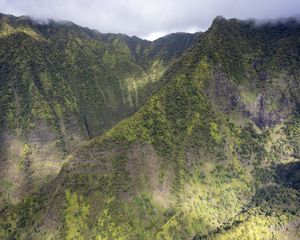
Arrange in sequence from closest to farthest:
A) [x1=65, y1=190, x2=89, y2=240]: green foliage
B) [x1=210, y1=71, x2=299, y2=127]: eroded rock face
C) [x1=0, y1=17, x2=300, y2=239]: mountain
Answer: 1. [x1=65, y1=190, x2=89, y2=240]: green foliage
2. [x1=0, y1=17, x2=300, y2=239]: mountain
3. [x1=210, y1=71, x2=299, y2=127]: eroded rock face

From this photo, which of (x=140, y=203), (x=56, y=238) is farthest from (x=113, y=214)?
(x=56, y=238)

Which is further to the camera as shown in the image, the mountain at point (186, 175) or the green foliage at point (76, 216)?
the mountain at point (186, 175)

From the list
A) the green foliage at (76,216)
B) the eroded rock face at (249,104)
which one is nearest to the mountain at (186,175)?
the green foliage at (76,216)

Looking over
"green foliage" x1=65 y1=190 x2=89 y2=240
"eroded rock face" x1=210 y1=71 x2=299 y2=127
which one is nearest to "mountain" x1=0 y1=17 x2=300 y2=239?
"green foliage" x1=65 y1=190 x2=89 y2=240

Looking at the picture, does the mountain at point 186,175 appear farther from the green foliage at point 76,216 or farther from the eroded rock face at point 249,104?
the eroded rock face at point 249,104

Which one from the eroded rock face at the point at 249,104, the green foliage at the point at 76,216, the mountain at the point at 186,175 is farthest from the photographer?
the eroded rock face at the point at 249,104

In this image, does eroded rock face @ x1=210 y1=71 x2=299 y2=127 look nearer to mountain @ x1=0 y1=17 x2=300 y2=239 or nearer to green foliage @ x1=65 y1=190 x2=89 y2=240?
mountain @ x1=0 y1=17 x2=300 y2=239

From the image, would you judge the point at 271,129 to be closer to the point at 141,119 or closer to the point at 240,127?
the point at 240,127

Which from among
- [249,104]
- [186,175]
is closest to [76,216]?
[186,175]

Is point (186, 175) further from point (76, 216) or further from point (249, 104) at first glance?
point (249, 104)
